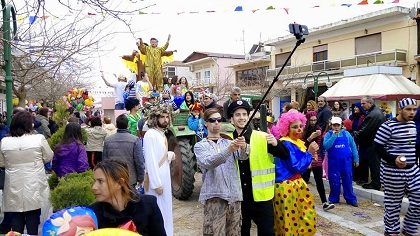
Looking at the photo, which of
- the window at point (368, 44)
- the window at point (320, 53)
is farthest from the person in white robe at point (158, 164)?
the window at point (320, 53)

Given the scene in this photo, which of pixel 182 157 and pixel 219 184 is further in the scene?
pixel 182 157

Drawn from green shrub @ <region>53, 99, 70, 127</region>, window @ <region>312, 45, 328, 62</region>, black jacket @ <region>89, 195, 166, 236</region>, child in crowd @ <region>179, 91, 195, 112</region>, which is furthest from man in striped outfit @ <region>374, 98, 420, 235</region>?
window @ <region>312, 45, 328, 62</region>

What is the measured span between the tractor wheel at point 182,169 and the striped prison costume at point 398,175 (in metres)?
2.90

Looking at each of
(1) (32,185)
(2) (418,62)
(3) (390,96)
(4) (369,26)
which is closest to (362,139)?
(1) (32,185)

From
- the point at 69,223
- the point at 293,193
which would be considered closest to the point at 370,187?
the point at 293,193

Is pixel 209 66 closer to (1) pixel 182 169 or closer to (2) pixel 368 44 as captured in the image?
(2) pixel 368 44

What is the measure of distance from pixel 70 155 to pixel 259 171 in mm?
2916

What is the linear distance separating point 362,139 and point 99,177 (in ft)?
20.1

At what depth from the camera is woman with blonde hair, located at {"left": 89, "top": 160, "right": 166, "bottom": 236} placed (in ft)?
6.75

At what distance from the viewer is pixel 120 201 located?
2098 mm

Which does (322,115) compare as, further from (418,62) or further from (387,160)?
(418,62)

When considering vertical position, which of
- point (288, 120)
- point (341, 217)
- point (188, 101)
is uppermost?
point (188, 101)

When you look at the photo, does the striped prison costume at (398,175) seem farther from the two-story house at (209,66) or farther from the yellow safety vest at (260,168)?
the two-story house at (209,66)

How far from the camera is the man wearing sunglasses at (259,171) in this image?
3602 mm
